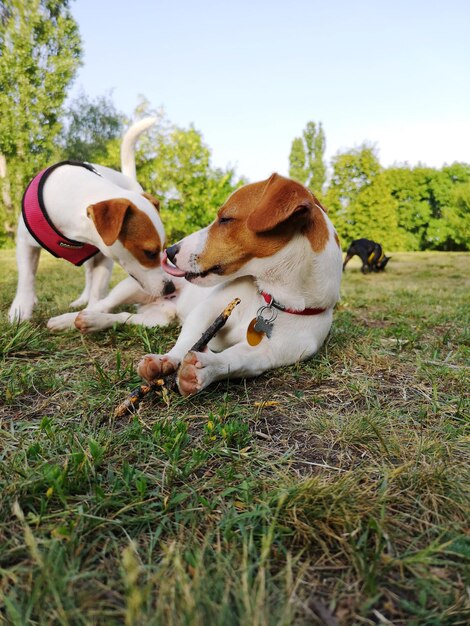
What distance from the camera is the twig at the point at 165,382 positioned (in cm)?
184

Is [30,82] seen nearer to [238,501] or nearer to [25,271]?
[25,271]

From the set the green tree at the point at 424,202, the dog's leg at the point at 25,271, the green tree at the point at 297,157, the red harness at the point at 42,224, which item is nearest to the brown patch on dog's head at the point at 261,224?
the red harness at the point at 42,224

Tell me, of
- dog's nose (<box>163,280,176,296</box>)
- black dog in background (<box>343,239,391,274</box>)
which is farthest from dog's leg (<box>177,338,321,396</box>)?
black dog in background (<box>343,239,391,274</box>)

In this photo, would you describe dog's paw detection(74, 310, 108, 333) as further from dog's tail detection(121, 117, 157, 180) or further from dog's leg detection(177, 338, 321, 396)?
dog's tail detection(121, 117, 157, 180)

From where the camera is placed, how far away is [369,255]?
1335cm

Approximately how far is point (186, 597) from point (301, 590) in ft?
0.87

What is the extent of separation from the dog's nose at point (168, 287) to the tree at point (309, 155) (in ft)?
116

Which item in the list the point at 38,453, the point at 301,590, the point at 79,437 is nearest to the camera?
the point at 301,590

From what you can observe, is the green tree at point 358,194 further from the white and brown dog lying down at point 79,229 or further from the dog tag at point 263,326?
the dog tag at point 263,326

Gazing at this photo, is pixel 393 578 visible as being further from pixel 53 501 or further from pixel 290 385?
pixel 290 385

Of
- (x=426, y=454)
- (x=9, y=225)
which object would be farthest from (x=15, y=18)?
(x=426, y=454)

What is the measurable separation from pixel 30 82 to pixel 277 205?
23.3 meters

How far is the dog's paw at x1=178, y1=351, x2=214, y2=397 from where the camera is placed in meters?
1.87

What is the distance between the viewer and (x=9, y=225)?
2094 cm
